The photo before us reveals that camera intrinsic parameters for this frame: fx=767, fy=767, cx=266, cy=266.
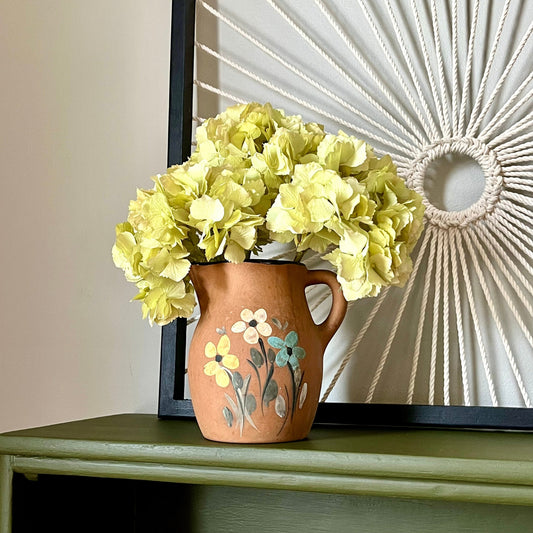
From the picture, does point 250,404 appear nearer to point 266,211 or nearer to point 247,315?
point 247,315

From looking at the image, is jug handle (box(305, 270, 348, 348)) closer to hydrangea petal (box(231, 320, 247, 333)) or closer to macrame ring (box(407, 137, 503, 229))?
hydrangea petal (box(231, 320, 247, 333))

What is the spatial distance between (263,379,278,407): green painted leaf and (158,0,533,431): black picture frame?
178mm

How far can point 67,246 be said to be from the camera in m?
1.17

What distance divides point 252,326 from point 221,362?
47mm

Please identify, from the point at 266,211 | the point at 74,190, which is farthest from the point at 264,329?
the point at 74,190

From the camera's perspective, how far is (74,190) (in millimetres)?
1171

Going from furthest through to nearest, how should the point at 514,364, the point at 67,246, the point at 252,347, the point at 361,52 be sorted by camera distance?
the point at 67,246 < the point at 361,52 < the point at 514,364 < the point at 252,347

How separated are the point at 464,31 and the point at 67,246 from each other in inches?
25.4

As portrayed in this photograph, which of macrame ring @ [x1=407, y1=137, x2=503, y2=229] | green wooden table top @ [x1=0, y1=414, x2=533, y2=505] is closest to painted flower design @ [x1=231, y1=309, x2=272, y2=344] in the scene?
green wooden table top @ [x1=0, y1=414, x2=533, y2=505]

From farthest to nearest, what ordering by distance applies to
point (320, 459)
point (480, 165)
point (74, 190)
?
point (74, 190) → point (480, 165) → point (320, 459)

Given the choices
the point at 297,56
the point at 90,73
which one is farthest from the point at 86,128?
the point at 297,56

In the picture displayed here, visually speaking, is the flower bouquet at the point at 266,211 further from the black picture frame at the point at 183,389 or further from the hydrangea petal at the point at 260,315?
the black picture frame at the point at 183,389

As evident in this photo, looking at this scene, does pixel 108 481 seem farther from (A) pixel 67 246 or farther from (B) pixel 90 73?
(B) pixel 90 73

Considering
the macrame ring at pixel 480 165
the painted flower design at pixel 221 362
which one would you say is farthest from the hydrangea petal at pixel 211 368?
the macrame ring at pixel 480 165
